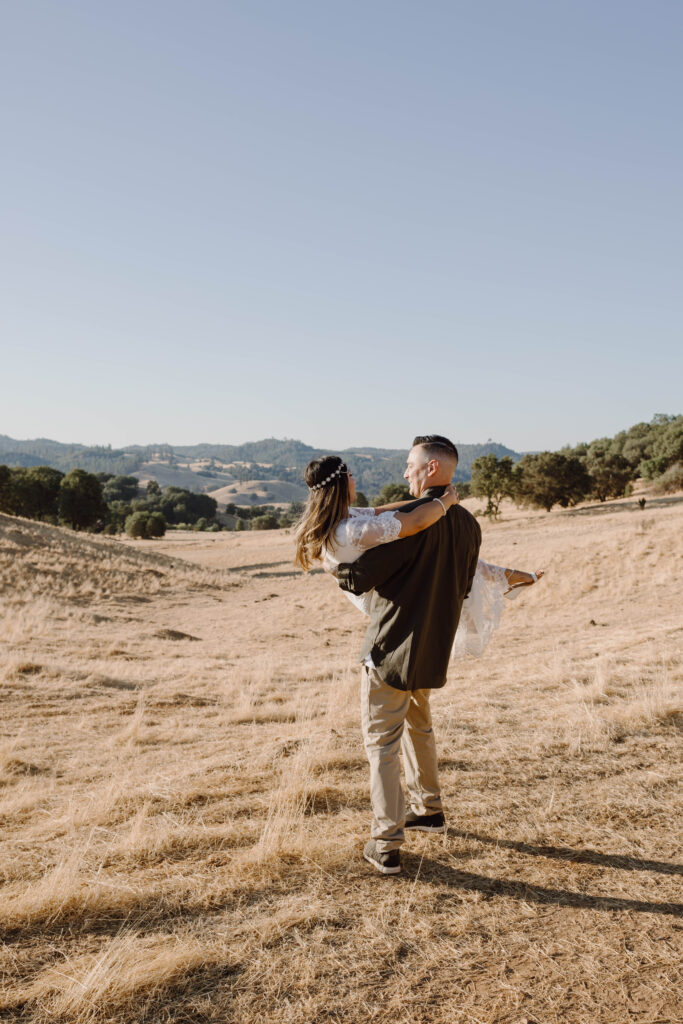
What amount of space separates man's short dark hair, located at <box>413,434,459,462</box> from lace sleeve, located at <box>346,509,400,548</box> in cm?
58

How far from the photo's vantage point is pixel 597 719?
600 cm

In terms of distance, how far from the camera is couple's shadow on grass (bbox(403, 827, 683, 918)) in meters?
3.34

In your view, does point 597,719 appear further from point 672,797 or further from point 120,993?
point 120,993

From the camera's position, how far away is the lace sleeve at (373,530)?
3428 millimetres

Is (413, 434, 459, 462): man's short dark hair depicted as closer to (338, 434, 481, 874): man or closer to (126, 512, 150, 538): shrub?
(338, 434, 481, 874): man

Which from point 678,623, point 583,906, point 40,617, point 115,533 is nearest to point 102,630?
point 40,617

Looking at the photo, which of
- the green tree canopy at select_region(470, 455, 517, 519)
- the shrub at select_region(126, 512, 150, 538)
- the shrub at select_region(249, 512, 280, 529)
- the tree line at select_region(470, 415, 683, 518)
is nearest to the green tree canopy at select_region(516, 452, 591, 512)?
the tree line at select_region(470, 415, 683, 518)

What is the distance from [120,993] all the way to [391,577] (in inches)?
88.7

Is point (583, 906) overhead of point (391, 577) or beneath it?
beneath

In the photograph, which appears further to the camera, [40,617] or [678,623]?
[40,617]

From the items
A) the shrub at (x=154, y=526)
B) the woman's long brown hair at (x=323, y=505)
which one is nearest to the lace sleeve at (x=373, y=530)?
the woman's long brown hair at (x=323, y=505)

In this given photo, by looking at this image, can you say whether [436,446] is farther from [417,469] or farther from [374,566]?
[374,566]

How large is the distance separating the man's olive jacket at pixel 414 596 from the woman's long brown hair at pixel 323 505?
217 mm

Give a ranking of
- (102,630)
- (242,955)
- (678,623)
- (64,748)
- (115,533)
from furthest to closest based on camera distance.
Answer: (115,533) < (102,630) < (678,623) < (64,748) < (242,955)
